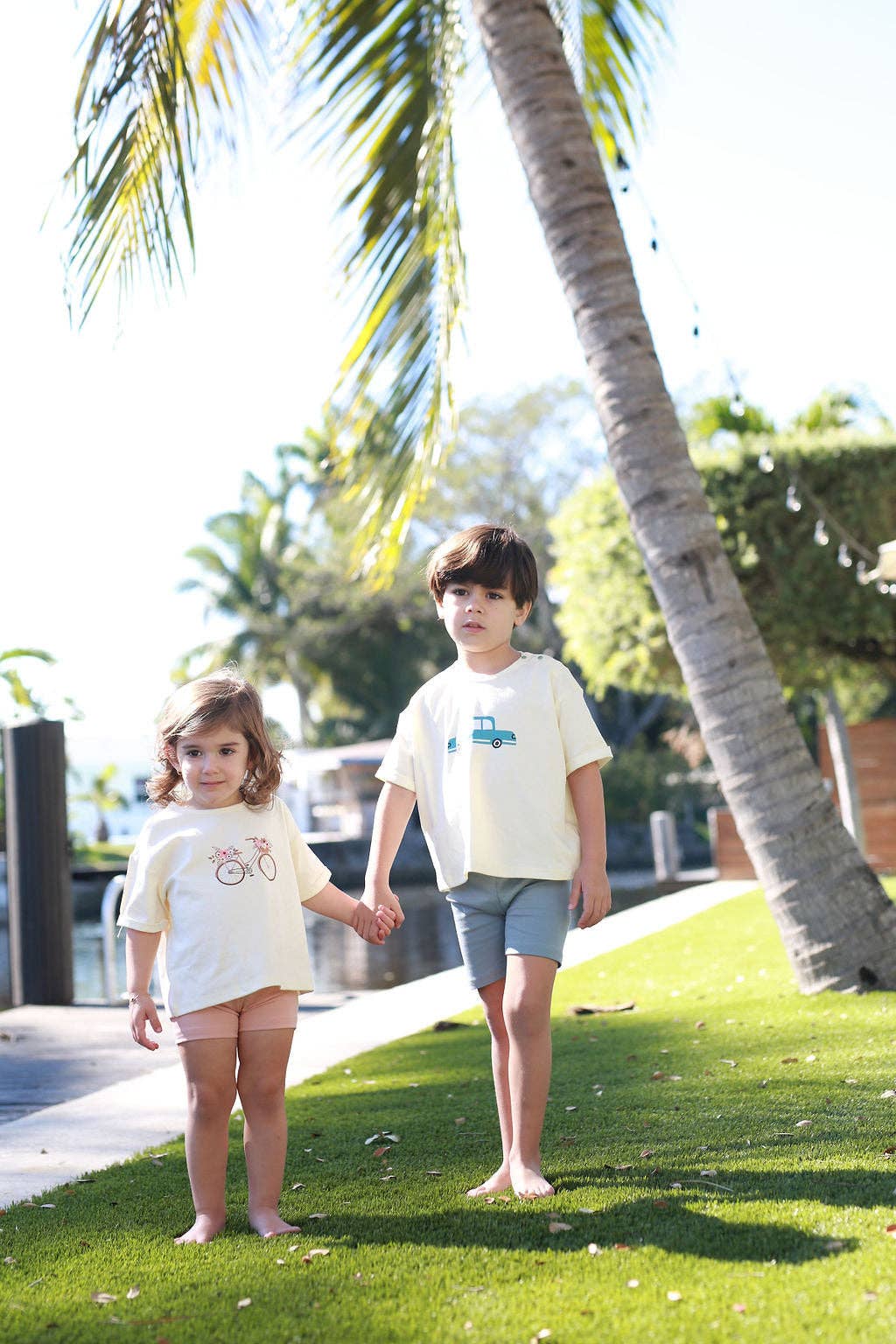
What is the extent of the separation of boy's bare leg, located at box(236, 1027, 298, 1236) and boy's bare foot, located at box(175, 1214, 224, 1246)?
0.08 metres

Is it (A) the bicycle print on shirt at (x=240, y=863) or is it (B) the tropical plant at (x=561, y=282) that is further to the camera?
(B) the tropical plant at (x=561, y=282)

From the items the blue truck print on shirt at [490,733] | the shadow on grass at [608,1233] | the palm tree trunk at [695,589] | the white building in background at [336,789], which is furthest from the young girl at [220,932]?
the white building in background at [336,789]

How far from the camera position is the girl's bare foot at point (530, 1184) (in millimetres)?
3277

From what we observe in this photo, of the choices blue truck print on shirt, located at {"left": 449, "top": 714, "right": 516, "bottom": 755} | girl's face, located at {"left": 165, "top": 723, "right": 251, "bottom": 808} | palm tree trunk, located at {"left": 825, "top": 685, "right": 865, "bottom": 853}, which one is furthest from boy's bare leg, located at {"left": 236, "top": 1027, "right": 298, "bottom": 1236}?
palm tree trunk, located at {"left": 825, "top": 685, "right": 865, "bottom": 853}

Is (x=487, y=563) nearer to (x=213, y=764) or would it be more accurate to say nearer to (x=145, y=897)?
(x=213, y=764)

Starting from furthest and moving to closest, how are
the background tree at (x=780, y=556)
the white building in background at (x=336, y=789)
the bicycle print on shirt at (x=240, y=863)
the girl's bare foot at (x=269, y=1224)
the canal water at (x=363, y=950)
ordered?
1. the white building in background at (x=336, y=789)
2. the canal water at (x=363, y=950)
3. the background tree at (x=780, y=556)
4. the bicycle print on shirt at (x=240, y=863)
5. the girl's bare foot at (x=269, y=1224)

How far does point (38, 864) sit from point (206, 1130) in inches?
221

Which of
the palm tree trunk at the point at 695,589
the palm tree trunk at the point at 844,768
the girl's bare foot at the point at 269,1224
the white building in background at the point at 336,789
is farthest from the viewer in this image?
the white building in background at the point at 336,789

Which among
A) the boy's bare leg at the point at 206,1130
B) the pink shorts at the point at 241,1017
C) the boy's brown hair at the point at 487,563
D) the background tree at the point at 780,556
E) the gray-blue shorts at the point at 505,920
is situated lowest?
the boy's bare leg at the point at 206,1130

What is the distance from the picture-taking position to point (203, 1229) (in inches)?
127

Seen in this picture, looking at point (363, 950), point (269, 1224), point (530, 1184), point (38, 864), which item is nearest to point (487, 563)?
point (530, 1184)

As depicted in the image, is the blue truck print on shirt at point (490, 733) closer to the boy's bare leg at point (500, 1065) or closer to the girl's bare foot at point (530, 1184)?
the boy's bare leg at point (500, 1065)

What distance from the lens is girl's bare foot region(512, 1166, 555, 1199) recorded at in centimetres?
328

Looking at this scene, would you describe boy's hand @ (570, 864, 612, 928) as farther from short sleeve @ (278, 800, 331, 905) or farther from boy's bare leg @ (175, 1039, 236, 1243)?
boy's bare leg @ (175, 1039, 236, 1243)
